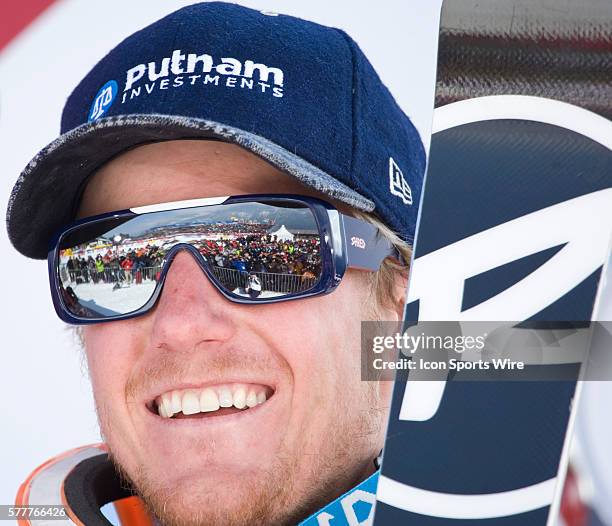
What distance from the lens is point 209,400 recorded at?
137cm

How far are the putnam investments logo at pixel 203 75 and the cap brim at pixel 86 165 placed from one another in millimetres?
81

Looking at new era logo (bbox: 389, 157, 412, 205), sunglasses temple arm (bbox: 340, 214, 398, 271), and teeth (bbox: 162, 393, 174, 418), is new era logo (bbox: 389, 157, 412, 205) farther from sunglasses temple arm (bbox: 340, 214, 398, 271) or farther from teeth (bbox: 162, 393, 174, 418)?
teeth (bbox: 162, 393, 174, 418)

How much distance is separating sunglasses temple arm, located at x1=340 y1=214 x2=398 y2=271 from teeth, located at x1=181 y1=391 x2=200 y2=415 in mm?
376

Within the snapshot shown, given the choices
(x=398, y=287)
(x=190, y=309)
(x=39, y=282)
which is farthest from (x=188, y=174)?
(x=39, y=282)

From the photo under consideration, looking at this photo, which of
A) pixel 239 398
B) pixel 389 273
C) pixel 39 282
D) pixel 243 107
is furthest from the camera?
pixel 39 282

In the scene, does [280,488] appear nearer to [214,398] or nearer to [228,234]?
[214,398]

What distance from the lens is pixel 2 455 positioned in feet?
8.10

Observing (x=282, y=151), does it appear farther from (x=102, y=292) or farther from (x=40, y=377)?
(x=40, y=377)

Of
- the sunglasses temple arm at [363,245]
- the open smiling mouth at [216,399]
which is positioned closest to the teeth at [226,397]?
the open smiling mouth at [216,399]

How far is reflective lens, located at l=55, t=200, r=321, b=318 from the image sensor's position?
4.23 feet

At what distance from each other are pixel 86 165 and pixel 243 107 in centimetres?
34

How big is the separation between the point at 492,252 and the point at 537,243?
Answer: 54 millimetres

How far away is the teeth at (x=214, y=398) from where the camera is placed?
137 cm

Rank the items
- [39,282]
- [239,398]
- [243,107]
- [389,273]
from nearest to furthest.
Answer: [243,107]
[239,398]
[389,273]
[39,282]
